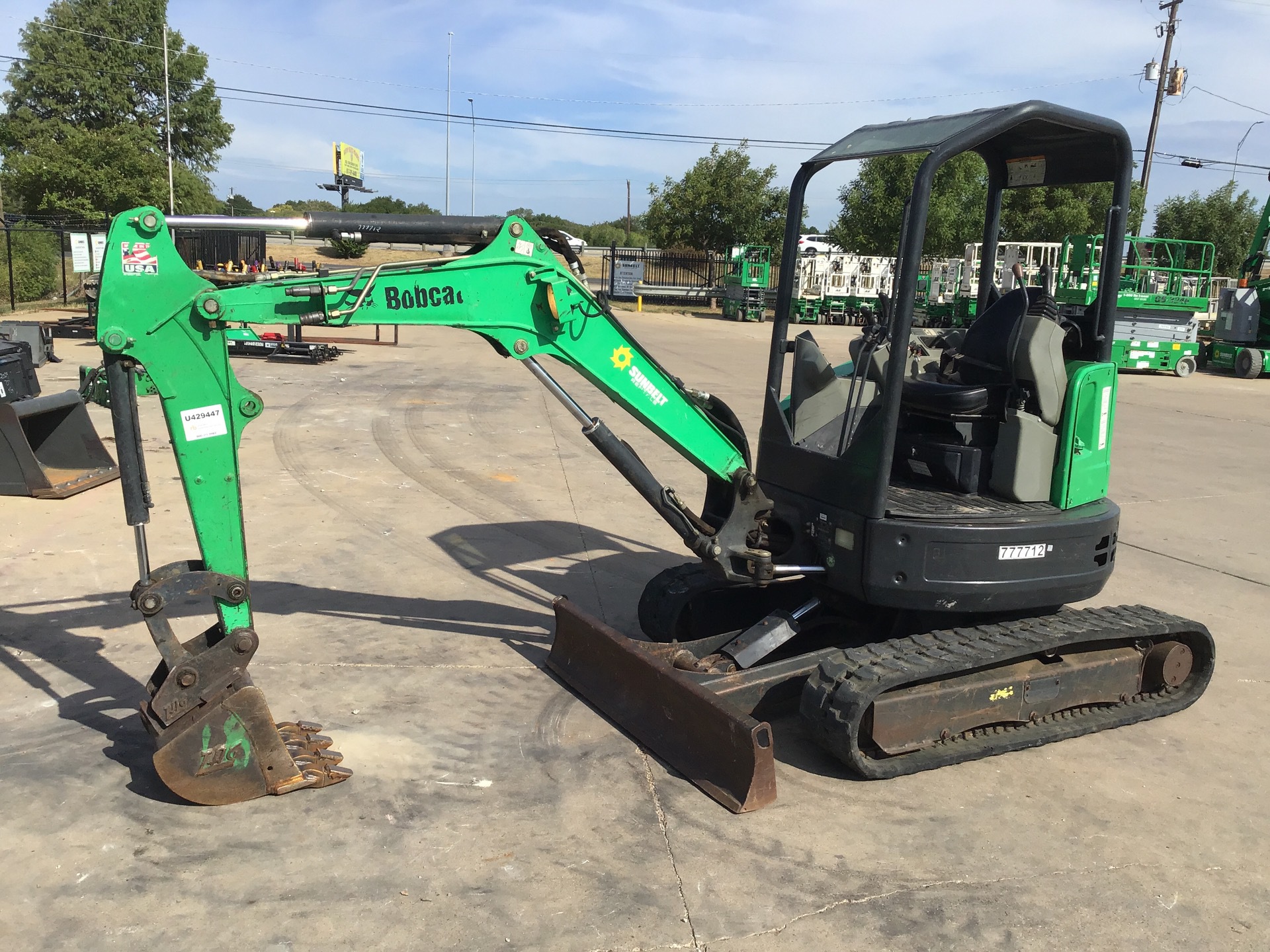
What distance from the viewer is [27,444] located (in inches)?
338

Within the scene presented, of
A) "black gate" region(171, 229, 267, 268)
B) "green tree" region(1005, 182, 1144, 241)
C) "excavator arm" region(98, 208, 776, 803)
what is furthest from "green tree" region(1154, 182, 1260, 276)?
"excavator arm" region(98, 208, 776, 803)

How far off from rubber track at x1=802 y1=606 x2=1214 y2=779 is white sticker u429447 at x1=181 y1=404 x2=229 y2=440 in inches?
107

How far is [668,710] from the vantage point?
4.62 metres

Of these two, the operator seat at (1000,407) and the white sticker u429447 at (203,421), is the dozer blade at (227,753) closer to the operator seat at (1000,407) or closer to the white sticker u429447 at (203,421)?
the white sticker u429447 at (203,421)

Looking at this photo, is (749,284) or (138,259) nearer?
(138,259)

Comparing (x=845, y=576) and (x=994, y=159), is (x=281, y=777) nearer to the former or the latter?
(x=845, y=576)

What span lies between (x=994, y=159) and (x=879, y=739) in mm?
3454

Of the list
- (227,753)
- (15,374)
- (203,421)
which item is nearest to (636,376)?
(203,421)

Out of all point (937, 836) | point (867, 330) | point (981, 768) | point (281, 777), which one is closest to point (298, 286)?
point (281, 777)

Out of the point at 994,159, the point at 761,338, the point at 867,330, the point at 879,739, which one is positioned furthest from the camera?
the point at 761,338

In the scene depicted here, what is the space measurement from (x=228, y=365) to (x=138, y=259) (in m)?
0.50

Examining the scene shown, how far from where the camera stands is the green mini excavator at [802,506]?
13.2 ft

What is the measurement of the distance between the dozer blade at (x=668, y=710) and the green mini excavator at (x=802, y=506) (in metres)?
0.01

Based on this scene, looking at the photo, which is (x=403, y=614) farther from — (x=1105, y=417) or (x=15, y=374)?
(x=15, y=374)
